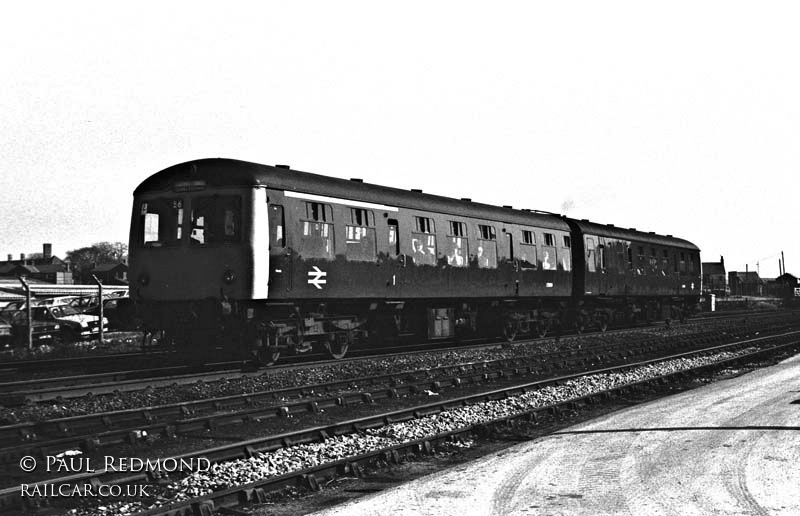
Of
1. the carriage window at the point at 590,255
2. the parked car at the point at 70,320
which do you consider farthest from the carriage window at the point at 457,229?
the parked car at the point at 70,320

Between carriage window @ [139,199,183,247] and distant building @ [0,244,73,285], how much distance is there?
170 ft

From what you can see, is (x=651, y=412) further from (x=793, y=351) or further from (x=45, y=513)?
(x=793, y=351)

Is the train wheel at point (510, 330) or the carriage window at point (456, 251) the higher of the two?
the carriage window at point (456, 251)

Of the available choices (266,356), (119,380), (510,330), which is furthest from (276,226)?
(510,330)

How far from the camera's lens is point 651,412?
38.9ft

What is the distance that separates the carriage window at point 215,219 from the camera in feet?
49.6

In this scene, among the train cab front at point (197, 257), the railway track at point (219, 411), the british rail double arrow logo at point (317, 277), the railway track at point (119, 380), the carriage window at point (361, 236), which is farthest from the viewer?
the carriage window at point (361, 236)

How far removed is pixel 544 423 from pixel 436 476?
13.1ft

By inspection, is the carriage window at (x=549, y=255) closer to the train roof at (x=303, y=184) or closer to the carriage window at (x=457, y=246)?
the train roof at (x=303, y=184)

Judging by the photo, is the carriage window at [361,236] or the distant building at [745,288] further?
the distant building at [745,288]

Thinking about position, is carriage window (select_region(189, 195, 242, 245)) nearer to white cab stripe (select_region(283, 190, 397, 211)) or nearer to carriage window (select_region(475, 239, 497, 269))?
white cab stripe (select_region(283, 190, 397, 211))

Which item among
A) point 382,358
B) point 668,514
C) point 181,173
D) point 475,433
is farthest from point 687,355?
point 668,514

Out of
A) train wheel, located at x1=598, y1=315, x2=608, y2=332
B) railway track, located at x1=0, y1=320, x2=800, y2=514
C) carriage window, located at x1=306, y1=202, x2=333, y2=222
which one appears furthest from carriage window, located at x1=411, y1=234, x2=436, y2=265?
train wheel, located at x1=598, y1=315, x2=608, y2=332

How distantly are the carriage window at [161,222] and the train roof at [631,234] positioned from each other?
16.3 m
